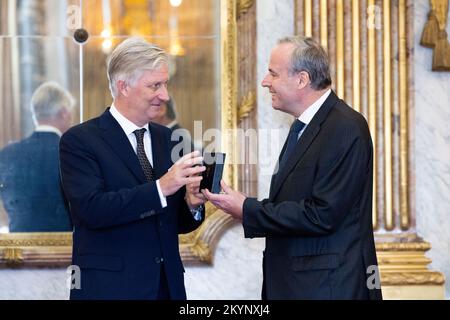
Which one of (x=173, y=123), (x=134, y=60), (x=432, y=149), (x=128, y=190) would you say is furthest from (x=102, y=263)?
(x=432, y=149)

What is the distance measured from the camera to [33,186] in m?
5.39

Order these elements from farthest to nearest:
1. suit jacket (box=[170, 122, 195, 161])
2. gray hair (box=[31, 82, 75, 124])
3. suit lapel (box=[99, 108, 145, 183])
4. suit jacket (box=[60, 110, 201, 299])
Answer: gray hair (box=[31, 82, 75, 124]), suit jacket (box=[170, 122, 195, 161]), suit lapel (box=[99, 108, 145, 183]), suit jacket (box=[60, 110, 201, 299])

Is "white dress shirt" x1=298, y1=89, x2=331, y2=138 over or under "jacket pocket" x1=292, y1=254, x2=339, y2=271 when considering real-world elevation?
over

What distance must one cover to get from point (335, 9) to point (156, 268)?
99.9 inches

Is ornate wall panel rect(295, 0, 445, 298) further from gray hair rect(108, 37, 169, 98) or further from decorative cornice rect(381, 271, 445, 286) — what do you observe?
gray hair rect(108, 37, 169, 98)

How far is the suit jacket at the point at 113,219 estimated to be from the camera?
335cm

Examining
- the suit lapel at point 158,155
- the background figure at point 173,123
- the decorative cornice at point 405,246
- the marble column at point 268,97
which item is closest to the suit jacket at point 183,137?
the background figure at point 173,123

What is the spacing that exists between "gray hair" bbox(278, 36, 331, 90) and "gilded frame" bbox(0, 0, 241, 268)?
5.60ft

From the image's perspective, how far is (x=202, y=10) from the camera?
542 centimetres

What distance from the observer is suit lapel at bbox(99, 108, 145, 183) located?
3.45 metres

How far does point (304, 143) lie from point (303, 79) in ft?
0.92

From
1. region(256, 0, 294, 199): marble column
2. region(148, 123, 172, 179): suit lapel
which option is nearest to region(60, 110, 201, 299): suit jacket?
region(148, 123, 172, 179): suit lapel
